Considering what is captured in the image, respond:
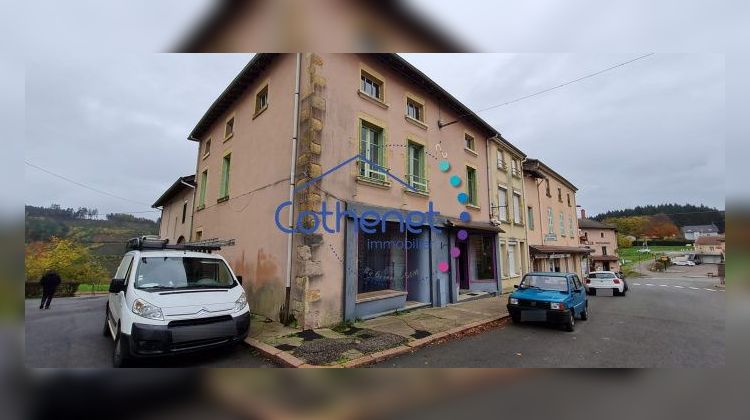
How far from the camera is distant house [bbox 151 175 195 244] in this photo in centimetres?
1415

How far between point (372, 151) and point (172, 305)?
6.24 metres

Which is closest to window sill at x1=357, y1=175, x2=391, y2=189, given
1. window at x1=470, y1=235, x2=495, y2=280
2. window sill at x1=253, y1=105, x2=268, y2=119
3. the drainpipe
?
the drainpipe

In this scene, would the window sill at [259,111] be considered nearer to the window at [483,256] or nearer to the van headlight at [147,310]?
the van headlight at [147,310]

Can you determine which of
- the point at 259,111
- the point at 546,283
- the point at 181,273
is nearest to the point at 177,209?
the point at 259,111

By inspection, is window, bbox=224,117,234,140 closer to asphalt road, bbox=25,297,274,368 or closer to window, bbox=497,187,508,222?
asphalt road, bbox=25,297,274,368

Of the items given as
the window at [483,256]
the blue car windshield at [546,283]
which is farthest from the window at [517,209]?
the blue car windshield at [546,283]

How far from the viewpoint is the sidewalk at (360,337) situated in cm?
504

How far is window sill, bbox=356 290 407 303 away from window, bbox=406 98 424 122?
18.8 feet

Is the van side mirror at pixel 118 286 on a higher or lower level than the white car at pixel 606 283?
higher

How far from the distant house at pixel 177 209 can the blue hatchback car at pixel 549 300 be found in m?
12.9

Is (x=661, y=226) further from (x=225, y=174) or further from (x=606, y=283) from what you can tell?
(x=225, y=174)

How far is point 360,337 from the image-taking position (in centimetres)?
621
